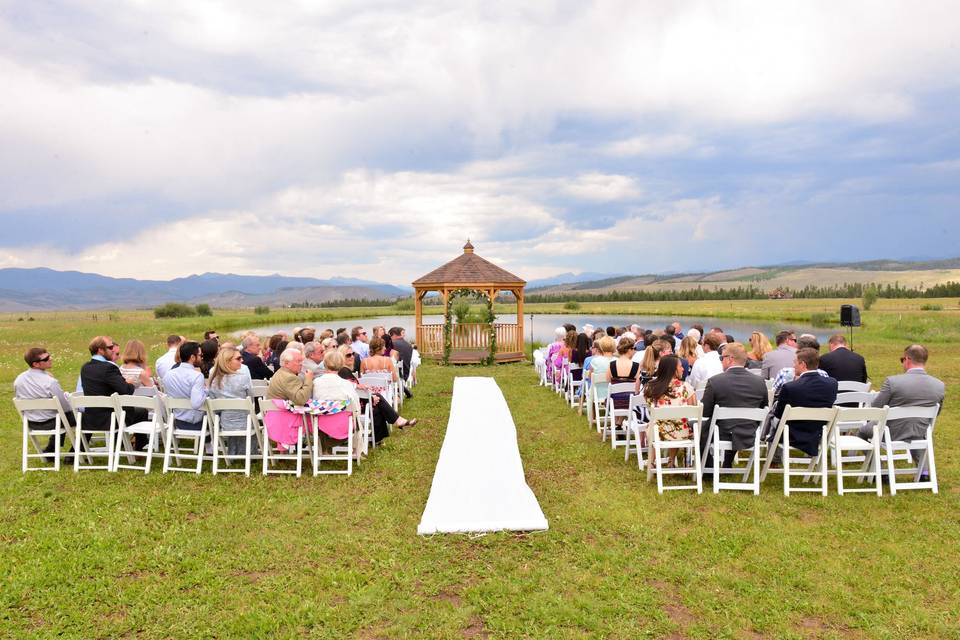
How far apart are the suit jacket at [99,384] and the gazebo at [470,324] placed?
40.2ft

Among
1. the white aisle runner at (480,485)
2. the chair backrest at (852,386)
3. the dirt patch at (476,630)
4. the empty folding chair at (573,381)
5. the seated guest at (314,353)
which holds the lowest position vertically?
the dirt patch at (476,630)

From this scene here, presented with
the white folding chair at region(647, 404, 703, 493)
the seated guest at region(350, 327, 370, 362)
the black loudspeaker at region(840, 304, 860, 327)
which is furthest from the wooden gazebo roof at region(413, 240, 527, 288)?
the white folding chair at region(647, 404, 703, 493)

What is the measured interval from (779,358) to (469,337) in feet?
42.4

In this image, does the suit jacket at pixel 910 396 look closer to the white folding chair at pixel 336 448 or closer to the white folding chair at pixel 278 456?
the white folding chair at pixel 336 448

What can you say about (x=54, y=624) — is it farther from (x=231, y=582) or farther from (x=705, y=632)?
(x=705, y=632)

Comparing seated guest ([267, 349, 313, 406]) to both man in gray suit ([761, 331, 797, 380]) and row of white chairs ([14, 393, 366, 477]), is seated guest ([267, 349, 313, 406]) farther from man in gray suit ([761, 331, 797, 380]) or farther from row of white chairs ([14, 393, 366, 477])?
man in gray suit ([761, 331, 797, 380])

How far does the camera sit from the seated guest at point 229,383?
6551mm

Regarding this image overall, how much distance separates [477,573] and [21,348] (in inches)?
1064

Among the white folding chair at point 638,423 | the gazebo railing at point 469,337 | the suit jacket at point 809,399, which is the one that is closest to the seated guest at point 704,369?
the white folding chair at point 638,423

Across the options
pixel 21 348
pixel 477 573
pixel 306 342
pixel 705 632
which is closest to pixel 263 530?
pixel 477 573

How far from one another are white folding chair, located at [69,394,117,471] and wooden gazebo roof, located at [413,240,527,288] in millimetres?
12507

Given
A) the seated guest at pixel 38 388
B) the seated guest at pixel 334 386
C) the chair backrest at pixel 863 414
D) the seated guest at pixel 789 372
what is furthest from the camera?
the seated guest at pixel 789 372

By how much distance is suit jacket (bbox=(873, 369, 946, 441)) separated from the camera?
5637mm

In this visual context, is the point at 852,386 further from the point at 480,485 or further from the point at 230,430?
the point at 230,430
